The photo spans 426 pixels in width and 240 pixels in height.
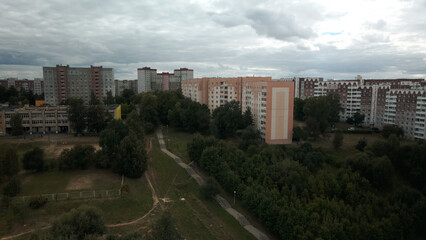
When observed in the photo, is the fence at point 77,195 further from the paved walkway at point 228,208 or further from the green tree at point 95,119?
the green tree at point 95,119

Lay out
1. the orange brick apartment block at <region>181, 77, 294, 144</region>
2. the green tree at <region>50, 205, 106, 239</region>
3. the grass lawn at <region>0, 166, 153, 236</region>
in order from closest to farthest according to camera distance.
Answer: the green tree at <region>50, 205, 106, 239</region>, the grass lawn at <region>0, 166, 153, 236</region>, the orange brick apartment block at <region>181, 77, 294, 144</region>

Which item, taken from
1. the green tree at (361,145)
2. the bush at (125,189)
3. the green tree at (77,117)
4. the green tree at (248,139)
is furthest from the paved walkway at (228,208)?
the green tree at (361,145)

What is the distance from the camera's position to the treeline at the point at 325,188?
2217 centimetres

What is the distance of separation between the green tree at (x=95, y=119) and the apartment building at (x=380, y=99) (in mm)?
48285

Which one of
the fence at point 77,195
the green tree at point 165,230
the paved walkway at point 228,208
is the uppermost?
the green tree at point 165,230

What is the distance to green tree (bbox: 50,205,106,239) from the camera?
1674 cm

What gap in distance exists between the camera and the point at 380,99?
57375 mm

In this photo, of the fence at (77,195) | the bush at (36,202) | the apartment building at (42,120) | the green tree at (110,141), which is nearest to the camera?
the bush at (36,202)

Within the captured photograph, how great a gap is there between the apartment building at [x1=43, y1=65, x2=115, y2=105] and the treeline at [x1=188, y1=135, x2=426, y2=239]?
4607cm

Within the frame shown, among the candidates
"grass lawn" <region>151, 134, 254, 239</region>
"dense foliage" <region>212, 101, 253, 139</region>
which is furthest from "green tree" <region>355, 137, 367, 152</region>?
"grass lawn" <region>151, 134, 254, 239</region>

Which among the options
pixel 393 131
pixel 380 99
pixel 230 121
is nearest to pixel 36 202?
pixel 230 121

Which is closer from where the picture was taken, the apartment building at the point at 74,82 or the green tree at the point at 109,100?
the green tree at the point at 109,100

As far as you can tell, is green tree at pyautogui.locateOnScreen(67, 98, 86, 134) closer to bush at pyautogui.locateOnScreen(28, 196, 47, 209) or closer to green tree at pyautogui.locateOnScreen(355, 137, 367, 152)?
bush at pyautogui.locateOnScreen(28, 196, 47, 209)

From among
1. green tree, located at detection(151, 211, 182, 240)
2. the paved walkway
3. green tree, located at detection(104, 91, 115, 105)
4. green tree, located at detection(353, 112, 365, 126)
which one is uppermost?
green tree, located at detection(104, 91, 115, 105)
